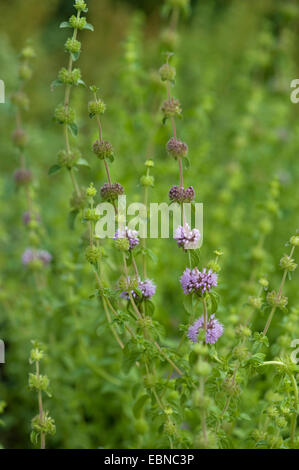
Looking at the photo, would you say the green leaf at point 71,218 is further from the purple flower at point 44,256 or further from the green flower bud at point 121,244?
the purple flower at point 44,256

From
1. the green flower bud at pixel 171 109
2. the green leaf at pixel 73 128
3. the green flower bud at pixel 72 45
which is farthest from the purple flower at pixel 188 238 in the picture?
the green flower bud at pixel 72 45

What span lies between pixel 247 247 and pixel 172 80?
57.8 inches

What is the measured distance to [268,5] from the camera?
457cm

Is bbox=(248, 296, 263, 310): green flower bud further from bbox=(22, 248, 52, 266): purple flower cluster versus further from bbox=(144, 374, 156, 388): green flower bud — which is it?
bbox=(22, 248, 52, 266): purple flower cluster

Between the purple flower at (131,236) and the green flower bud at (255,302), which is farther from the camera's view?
the green flower bud at (255,302)

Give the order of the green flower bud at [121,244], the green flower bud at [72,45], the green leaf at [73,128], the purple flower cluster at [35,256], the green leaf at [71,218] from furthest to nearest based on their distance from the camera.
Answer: the purple flower cluster at [35,256]
the green leaf at [71,218]
the green leaf at [73,128]
the green flower bud at [72,45]
the green flower bud at [121,244]

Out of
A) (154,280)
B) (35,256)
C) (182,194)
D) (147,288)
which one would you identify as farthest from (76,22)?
(154,280)

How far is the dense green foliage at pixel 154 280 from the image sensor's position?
128 cm

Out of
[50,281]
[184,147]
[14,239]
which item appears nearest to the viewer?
[184,147]

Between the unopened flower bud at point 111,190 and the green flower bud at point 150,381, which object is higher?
the unopened flower bud at point 111,190

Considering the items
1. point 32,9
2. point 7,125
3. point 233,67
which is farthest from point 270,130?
point 32,9

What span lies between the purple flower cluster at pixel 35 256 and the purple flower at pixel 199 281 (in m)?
0.89

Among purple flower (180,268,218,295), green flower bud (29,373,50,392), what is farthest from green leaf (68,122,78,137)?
green flower bud (29,373,50,392)
